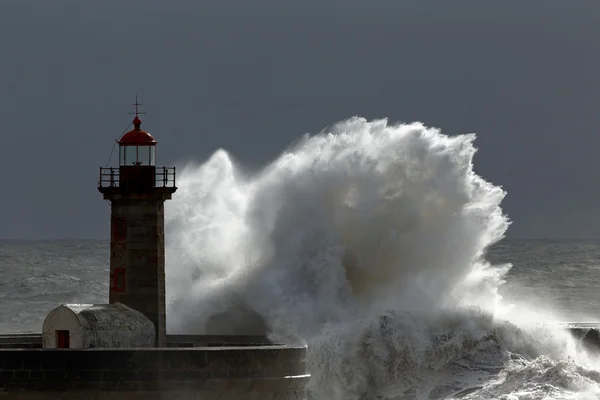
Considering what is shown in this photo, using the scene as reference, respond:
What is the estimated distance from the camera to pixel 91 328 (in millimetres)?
17250

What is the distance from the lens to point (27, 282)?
46.1 m

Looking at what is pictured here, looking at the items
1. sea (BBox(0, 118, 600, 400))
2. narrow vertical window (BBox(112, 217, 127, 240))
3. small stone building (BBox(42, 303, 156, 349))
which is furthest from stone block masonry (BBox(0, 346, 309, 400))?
sea (BBox(0, 118, 600, 400))

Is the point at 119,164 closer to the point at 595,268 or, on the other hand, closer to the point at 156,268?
the point at 156,268

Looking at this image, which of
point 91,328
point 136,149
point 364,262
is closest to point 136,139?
point 136,149

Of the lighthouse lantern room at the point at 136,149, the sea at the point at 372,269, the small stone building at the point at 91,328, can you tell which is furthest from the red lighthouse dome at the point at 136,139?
the sea at the point at 372,269

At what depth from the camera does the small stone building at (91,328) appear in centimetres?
1714

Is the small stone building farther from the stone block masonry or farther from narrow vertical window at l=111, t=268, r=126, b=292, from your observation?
the stone block masonry

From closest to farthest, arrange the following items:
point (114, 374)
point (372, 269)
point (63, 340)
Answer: point (114, 374) → point (63, 340) → point (372, 269)

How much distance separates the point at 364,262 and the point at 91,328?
10.2 metres

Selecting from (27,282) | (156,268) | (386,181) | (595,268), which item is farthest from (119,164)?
(595,268)

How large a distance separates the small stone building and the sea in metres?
5.63

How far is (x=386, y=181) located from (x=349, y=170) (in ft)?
2.16

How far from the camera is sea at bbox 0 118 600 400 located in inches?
937

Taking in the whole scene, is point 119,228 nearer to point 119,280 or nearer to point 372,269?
point 119,280
